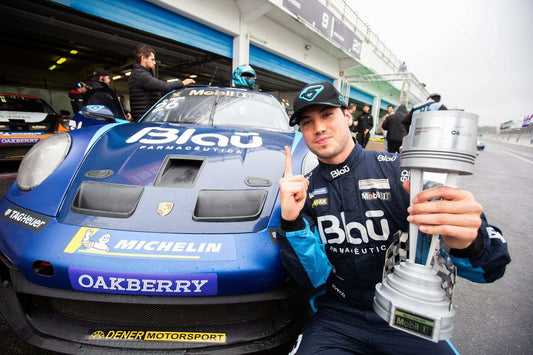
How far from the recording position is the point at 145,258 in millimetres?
959

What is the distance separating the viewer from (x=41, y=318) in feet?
3.47

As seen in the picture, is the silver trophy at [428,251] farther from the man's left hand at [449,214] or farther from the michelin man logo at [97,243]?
the michelin man logo at [97,243]

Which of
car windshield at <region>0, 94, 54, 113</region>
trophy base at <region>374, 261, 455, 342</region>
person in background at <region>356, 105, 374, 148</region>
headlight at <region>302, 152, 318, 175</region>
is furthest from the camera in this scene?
person in background at <region>356, 105, 374, 148</region>

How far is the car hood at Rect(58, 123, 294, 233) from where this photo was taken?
3.75ft

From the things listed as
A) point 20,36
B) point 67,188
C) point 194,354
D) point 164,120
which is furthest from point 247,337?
point 20,36

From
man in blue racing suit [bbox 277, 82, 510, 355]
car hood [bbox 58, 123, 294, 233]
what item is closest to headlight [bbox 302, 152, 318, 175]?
car hood [bbox 58, 123, 294, 233]

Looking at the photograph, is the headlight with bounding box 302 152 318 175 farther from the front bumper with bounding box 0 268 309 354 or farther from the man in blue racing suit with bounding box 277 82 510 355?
the front bumper with bounding box 0 268 309 354

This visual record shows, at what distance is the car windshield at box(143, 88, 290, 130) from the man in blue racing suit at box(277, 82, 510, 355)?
119cm

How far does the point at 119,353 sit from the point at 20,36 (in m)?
13.5

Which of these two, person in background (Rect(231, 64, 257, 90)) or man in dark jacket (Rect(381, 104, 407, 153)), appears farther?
man in dark jacket (Rect(381, 104, 407, 153))

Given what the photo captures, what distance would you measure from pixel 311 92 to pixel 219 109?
1393mm

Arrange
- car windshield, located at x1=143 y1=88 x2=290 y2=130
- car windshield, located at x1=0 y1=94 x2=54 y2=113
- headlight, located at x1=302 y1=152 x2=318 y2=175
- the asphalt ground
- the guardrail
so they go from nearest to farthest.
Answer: the asphalt ground → headlight, located at x1=302 y1=152 x2=318 y2=175 → car windshield, located at x1=143 y1=88 x2=290 y2=130 → car windshield, located at x1=0 y1=94 x2=54 y2=113 → the guardrail

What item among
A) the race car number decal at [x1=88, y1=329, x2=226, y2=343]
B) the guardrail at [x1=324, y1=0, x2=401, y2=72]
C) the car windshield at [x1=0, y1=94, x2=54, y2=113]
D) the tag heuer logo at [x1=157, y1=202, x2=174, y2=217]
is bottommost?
the race car number decal at [x1=88, y1=329, x2=226, y2=343]

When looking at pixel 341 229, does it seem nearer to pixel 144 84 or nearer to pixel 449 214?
pixel 449 214
